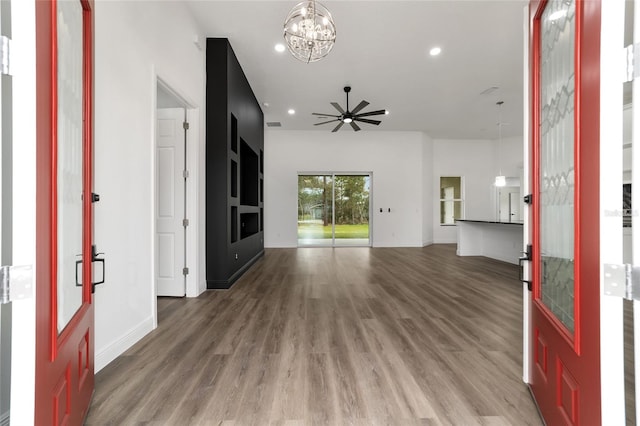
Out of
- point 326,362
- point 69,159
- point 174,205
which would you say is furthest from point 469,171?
point 69,159

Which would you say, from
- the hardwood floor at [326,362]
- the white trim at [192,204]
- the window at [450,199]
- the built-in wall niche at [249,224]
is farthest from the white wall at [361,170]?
the white trim at [192,204]

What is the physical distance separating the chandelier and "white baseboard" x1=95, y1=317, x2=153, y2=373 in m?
2.77

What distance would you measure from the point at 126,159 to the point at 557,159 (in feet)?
9.06

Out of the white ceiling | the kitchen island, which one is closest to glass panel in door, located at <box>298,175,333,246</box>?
the white ceiling

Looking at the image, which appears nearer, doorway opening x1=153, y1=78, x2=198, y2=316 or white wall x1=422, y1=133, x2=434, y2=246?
doorway opening x1=153, y1=78, x2=198, y2=316

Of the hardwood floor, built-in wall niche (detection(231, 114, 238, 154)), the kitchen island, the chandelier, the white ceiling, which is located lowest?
the hardwood floor

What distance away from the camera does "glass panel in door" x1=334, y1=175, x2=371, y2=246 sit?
28.6 ft

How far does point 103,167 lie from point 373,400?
228 centimetres

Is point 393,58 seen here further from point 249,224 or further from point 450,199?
point 450,199

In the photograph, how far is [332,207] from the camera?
341 inches

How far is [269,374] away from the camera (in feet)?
6.16

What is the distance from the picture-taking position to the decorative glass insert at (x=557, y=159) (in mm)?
1195
